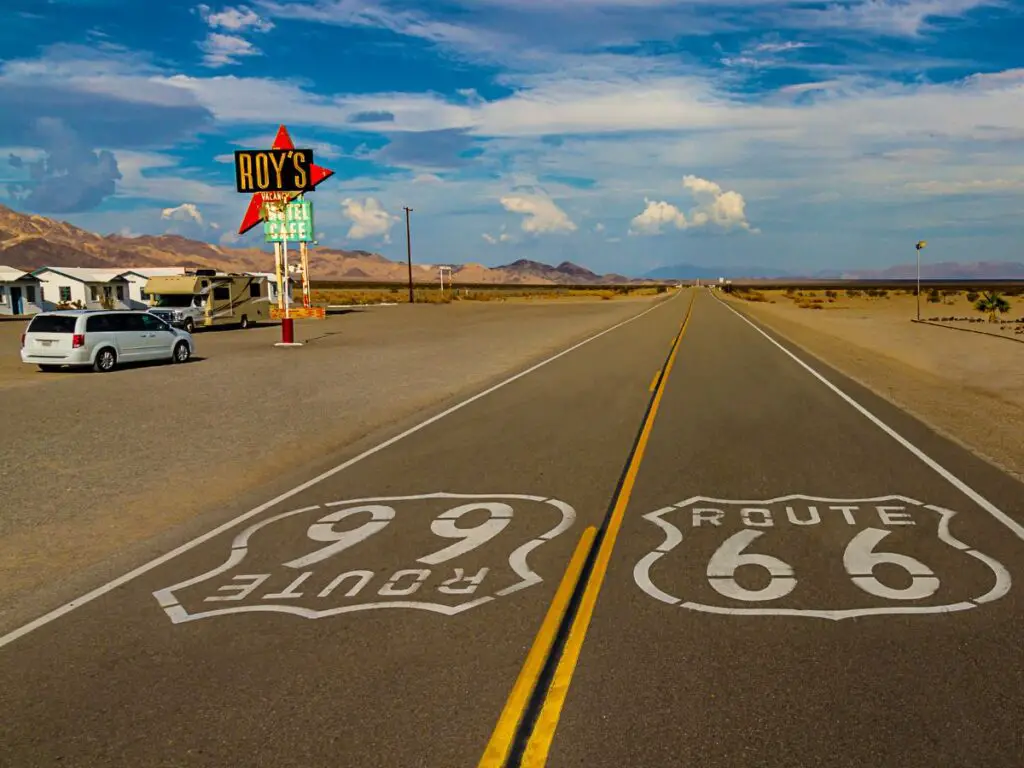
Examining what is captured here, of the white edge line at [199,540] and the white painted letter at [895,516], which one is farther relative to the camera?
the white painted letter at [895,516]

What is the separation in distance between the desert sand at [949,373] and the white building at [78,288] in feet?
166

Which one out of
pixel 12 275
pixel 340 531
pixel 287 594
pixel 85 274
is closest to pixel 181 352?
pixel 340 531

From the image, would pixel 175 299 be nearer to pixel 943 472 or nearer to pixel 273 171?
pixel 273 171

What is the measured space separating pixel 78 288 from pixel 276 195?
98.3ft

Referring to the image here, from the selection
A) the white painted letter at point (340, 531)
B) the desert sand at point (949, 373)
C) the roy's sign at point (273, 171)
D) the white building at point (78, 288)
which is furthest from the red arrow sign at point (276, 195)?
the white painted letter at point (340, 531)

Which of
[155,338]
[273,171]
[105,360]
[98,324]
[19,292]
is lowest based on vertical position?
[105,360]

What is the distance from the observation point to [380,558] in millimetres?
7969

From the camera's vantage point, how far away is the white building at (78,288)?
2736 inches

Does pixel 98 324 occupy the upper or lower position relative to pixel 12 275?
lower

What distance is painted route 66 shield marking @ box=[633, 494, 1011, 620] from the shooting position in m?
6.75

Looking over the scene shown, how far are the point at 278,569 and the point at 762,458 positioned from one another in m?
6.92

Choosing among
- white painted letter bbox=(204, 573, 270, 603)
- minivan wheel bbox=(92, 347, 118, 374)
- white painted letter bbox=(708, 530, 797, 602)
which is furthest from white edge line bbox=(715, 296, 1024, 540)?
minivan wheel bbox=(92, 347, 118, 374)

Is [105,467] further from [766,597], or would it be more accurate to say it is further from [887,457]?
[887,457]

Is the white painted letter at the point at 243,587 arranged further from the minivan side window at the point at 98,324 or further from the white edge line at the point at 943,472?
the minivan side window at the point at 98,324
